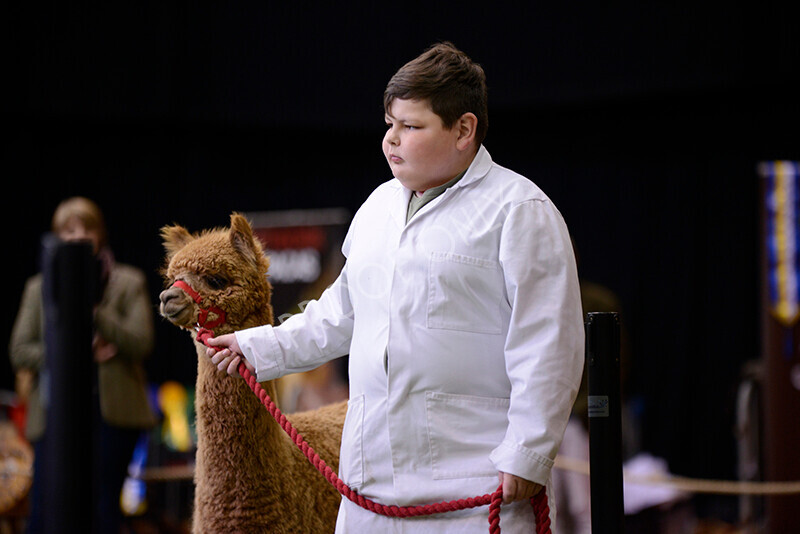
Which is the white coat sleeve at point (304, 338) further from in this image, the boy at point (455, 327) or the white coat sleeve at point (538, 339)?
the white coat sleeve at point (538, 339)

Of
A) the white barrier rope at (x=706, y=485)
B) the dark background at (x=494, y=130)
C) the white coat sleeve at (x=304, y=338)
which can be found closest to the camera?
the white coat sleeve at (x=304, y=338)

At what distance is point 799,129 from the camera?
5660 mm

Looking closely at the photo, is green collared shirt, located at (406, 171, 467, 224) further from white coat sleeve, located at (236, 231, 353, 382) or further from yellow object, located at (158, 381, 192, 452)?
yellow object, located at (158, 381, 192, 452)

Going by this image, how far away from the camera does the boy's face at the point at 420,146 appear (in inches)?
65.9

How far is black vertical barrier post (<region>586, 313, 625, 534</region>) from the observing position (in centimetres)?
171

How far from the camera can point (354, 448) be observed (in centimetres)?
169

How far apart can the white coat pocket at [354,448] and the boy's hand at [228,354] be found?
0.79 ft

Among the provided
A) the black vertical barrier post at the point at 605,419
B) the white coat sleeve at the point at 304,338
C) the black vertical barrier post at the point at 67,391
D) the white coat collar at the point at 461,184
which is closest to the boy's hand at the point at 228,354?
the white coat sleeve at the point at 304,338

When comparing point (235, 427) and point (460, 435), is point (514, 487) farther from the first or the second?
point (235, 427)

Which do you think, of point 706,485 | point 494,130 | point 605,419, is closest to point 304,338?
point 605,419

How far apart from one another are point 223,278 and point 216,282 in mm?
18

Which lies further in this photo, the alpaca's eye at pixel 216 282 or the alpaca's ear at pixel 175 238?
the alpaca's ear at pixel 175 238

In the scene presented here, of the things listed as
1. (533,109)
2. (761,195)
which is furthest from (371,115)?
(761,195)

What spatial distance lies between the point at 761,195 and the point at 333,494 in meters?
3.55
